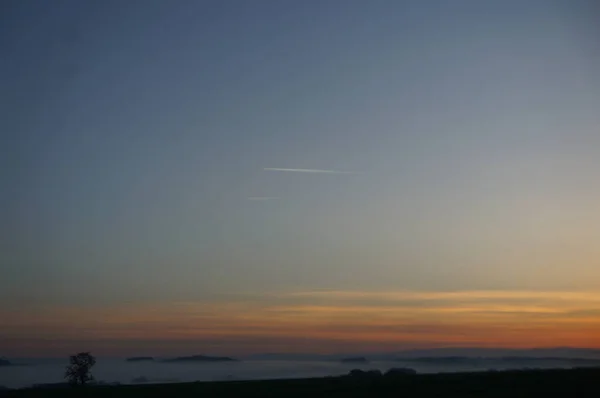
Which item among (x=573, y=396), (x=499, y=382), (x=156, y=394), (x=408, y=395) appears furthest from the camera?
(x=156, y=394)

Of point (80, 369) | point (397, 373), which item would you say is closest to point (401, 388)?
point (397, 373)

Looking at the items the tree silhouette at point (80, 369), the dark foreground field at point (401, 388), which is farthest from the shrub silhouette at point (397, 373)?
the tree silhouette at point (80, 369)

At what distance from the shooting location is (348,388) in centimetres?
3916

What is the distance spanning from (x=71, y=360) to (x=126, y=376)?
38.7 meters

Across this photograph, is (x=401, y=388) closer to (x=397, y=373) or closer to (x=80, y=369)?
(x=397, y=373)

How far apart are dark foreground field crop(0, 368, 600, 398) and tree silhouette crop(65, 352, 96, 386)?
55.8 ft

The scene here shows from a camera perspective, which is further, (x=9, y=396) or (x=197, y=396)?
(x=9, y=396)

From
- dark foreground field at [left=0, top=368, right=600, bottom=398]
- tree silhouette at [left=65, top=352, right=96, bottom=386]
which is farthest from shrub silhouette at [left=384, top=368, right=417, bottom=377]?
tree silhouette at [left=65, top=352, right=96, bottom=386]

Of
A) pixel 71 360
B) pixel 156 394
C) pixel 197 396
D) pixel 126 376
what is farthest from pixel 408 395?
pixel 126 376

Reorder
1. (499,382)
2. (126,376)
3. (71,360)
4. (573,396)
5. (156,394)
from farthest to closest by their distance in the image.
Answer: (126,376), (71,360), (156,394), (499,382), (573,396)

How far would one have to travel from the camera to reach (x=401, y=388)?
123ft

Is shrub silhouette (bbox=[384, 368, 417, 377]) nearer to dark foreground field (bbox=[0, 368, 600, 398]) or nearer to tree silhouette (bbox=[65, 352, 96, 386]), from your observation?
dark foreground field (bbox=[0, 368, 600, 398])

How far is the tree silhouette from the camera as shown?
2438 inches

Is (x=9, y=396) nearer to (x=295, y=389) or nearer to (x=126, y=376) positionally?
(x=295, y=389)
